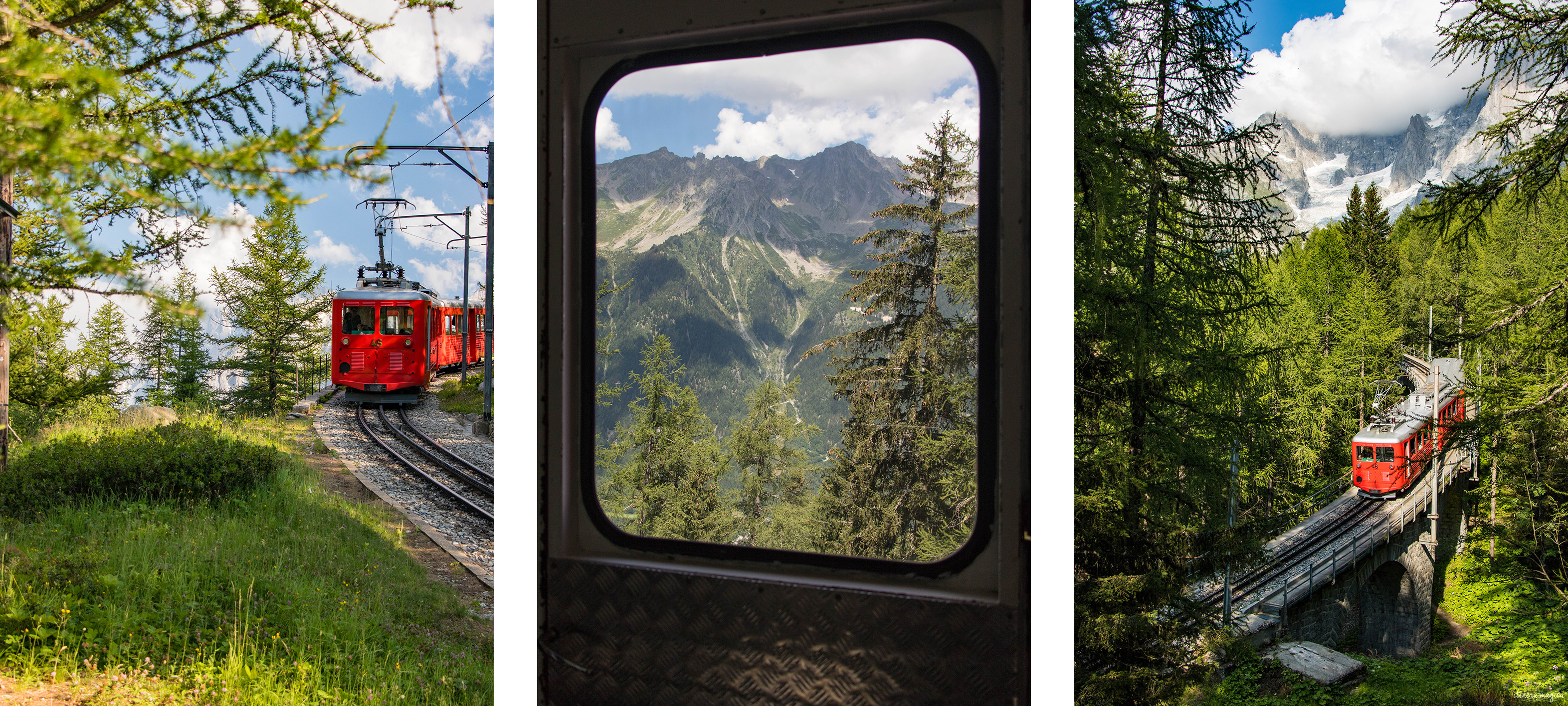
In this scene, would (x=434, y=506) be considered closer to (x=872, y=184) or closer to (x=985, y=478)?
(x=872, y=184)

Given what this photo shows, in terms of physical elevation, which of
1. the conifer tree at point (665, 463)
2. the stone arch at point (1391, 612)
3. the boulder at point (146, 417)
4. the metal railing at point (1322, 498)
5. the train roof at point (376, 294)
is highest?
the train roof at point (376, 294)

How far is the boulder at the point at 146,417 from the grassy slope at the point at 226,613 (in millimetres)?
3987

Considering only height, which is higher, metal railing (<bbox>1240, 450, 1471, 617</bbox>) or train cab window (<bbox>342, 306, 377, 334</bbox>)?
train cab window (<bbox>342, 306, 377, 334</bbox>)

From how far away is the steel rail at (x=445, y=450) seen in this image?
8219 mm

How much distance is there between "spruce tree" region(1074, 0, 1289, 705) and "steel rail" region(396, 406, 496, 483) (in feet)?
20.0

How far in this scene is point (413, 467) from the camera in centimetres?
798

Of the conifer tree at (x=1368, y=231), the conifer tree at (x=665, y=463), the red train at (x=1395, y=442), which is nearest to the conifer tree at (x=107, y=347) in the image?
the conifer tree at (x=665, y=463)

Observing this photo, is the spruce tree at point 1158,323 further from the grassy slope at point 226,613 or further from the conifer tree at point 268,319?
the conifer tree at point 268,319

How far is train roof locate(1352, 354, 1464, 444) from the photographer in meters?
8.66

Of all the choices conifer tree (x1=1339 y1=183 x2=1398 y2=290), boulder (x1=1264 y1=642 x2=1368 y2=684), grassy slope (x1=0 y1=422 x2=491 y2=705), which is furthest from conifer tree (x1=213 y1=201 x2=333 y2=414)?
conifer tree (x1=1339 y1=183 x2=1398 y2=290)

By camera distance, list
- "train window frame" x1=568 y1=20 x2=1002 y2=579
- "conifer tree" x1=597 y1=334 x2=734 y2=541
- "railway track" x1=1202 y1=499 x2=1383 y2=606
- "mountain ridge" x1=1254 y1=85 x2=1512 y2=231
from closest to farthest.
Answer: "train window frame" x1=568 y1=20 x2=1002 y2=579
"conifer tree" x1=597 y1=334 x2=734 y2=541
"mountain ridge" x1=1254 y1=85 x2=1512 y2=231
"railway track" x1=1202 y1=499 x2=1383 y2=606

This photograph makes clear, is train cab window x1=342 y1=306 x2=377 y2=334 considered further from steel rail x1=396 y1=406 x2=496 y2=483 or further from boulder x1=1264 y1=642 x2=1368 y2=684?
boulder x1=1264 y1=642 x2=1368 y2=684

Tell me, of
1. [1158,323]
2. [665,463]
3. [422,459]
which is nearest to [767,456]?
[665,463]

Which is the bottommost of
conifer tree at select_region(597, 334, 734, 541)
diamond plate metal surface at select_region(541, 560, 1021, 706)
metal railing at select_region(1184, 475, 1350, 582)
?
metal railing at select_region(1184, 475, 1350, 582)
